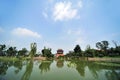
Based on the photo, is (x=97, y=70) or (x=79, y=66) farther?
(x=79, y=66)

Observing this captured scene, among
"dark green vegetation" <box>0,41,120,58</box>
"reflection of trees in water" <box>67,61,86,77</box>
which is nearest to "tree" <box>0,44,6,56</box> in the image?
"dark green vegetation" <box>0,41,120,58</box>

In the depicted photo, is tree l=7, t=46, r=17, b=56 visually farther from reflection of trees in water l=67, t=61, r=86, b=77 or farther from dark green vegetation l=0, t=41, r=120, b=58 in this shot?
reflection of trees in water l=67, t=61, r=86, b=77

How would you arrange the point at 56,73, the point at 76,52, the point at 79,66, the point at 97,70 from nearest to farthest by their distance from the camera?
the point at 56,73 → the point at 97,70 → the point at 79,66 → the point at 76,52

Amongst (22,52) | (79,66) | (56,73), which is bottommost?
(56,73)

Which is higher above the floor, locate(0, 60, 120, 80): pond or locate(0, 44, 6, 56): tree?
locate(0, 44, 6, 56): tree

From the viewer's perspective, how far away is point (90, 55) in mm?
57719

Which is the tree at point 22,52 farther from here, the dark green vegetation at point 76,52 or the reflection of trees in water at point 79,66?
the reflection of trees in water at point 79,66

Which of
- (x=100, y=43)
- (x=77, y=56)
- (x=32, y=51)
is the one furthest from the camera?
(x=100, y=43)

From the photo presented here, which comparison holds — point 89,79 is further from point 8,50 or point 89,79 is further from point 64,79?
point 8,50

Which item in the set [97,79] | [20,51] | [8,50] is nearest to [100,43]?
[20,51]

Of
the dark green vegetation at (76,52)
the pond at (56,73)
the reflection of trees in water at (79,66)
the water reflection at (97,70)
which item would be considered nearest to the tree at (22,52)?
the dark green vegetation at (76,52)

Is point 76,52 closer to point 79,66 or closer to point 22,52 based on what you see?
point 22,52

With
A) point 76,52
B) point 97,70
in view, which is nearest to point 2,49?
point 76,52

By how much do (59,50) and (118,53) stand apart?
45.8 m
